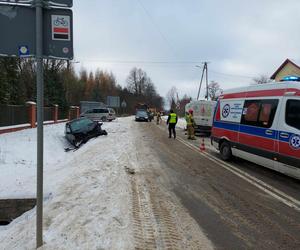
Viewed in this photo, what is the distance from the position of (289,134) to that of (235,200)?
2754mm

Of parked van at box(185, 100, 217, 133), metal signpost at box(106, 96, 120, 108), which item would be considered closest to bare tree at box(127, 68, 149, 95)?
metal signpost at box(106, 96, 120, 108)

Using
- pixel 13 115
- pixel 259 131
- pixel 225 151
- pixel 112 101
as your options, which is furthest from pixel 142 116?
pixel 259 131

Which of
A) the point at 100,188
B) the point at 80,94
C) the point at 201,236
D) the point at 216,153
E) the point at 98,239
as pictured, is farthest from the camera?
the point at 80,94

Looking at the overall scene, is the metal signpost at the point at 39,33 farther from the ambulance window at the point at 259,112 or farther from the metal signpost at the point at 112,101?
the metal signpost at the point at 112,101

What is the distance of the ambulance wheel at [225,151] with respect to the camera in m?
12.6

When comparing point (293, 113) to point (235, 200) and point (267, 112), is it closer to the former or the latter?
point (267, 112)

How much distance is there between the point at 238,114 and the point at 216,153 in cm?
328

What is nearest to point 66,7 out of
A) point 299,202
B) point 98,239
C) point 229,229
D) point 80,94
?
point 98,239

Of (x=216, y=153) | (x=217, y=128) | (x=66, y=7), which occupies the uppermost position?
(x=66, y=7)

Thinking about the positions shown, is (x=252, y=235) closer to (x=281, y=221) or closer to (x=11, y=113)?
(x=281, y=221)

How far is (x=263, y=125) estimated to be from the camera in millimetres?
10312

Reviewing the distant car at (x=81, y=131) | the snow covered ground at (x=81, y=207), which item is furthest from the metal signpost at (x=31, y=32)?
the distant car at (x=81, y=131)

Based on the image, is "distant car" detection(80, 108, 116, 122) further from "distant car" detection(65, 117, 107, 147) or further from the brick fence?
"distant car" detection(65, 117, 107, 147)

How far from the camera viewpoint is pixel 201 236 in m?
5.32
